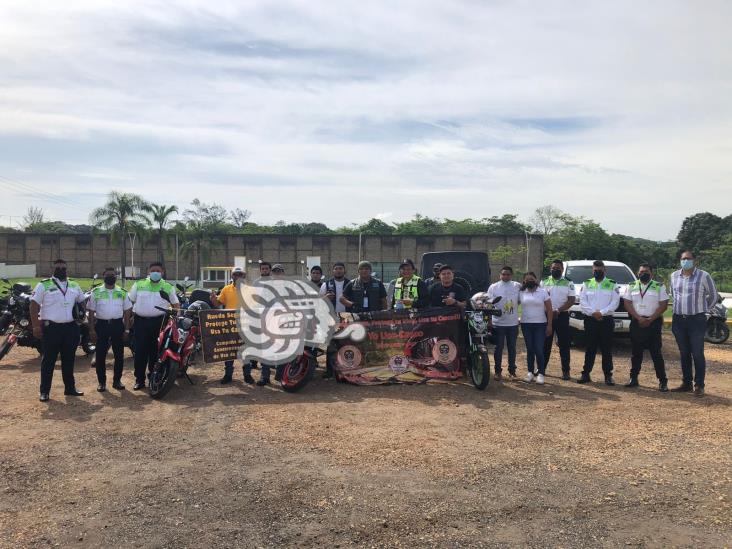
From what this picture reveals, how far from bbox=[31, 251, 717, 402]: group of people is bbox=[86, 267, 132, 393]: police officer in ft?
0.05

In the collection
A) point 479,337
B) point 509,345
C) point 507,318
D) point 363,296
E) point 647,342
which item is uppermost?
point 363,296

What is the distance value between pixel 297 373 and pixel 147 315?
2385 mm

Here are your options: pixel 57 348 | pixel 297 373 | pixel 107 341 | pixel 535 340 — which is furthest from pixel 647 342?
pixel 57 348

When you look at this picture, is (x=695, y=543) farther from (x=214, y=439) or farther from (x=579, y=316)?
(x=579, y=316)

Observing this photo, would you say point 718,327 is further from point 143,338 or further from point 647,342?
point 143,338

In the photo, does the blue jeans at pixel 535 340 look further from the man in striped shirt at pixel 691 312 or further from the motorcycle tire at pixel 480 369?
the man in striped shirt at pixel 691 312

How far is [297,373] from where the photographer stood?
317 inches

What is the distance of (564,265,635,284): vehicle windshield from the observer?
1348 centimetres

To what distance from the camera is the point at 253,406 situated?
23.9ft

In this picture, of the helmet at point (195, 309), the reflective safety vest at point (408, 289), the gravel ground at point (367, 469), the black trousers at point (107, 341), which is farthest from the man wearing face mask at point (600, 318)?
the black trousers at point (107, 341)

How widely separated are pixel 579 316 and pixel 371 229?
247 ft

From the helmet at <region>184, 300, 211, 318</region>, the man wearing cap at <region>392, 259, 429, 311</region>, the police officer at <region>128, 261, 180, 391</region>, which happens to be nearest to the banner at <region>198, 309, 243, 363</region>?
the helmet at <region>184, 300, 211, 318</region>

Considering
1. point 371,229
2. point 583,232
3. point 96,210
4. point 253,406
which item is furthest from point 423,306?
point 371,229

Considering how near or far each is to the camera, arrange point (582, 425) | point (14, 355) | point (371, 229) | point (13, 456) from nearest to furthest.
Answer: point (13, 456)
point (582, 425)
point (14, 355)
point (371, 229)
